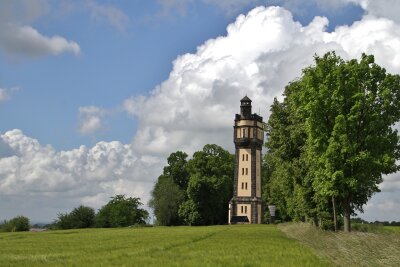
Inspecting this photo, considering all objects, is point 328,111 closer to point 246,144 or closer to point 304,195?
point 304,195

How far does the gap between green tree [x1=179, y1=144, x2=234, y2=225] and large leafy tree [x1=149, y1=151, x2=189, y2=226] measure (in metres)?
2.67

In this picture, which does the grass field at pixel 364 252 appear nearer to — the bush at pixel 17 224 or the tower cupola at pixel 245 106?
the bush at pixel 17 224

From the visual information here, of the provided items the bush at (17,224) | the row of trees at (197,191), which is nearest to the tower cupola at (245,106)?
the row of trees at (197,191)

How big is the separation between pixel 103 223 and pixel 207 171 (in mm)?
25595

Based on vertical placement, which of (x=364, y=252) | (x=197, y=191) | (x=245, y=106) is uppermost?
(x=245, y=106)

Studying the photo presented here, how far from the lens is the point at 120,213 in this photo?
421 feet

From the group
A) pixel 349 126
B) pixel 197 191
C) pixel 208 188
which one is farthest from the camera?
pixel 208 188

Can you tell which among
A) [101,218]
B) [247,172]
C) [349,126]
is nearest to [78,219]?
[101,218]

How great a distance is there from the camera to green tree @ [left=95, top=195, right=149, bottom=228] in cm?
12394

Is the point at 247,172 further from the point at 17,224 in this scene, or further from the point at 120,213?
the point at 17,224

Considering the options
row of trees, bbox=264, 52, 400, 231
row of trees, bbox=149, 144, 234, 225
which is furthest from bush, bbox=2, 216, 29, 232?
row of trees, bbox=264, 52, 400, 231

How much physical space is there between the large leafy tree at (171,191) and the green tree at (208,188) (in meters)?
2.67

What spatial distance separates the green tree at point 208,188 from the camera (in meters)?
116

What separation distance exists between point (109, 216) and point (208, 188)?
25.3 meters
